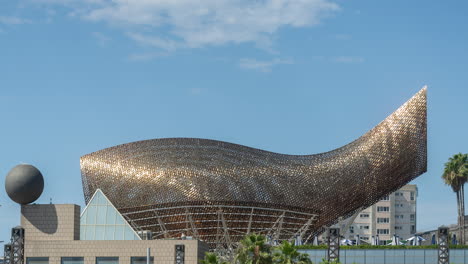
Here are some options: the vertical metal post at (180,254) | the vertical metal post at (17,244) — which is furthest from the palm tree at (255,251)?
the vertical metal post at (17,244)

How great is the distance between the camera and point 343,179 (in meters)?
140

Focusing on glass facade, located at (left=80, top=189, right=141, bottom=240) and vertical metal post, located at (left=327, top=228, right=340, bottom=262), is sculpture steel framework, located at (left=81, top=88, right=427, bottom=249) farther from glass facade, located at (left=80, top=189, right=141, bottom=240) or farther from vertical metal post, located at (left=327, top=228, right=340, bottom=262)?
vertical metal post, located at (left=327, top=228, right=340, bottom=262)

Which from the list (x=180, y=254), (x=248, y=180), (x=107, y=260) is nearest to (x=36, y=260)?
(x=107, y=260)

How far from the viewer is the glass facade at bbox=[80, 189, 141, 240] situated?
9531 cm

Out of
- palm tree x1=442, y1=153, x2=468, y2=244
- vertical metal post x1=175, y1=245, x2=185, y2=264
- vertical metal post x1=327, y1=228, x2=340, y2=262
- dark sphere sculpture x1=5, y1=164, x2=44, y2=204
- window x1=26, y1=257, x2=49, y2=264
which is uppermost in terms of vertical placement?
palm tree x1=442, y1=153, x2=468, y2=244

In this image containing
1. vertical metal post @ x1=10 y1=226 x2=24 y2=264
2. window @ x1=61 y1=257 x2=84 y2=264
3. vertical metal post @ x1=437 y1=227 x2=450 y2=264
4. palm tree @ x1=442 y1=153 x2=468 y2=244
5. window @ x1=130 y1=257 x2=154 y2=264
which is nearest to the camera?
vertical metal post @ x1=437 y1=227 x2=450 y2=264

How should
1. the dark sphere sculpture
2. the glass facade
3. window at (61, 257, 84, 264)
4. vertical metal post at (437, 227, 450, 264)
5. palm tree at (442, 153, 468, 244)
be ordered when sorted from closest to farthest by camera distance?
vertical metal post at (437, 227, 450, 264)
the dark sphere sculpture
window at (61, 257, 84, 264)
the glass facade
palm tree at (442, 153, 468, 244)

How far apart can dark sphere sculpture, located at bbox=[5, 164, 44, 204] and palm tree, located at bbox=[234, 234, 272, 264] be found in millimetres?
20680

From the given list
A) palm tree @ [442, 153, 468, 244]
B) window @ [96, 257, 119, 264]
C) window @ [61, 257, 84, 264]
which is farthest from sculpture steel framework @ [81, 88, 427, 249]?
window @ [61, 257, 84, 264]

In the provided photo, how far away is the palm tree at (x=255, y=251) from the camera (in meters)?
76.6

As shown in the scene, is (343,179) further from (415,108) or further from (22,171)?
(22,171)

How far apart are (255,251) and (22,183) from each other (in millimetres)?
A: 22412

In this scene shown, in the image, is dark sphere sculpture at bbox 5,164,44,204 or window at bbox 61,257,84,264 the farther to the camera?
window at bbox 61,257,84,264

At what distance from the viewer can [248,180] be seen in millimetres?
136250
